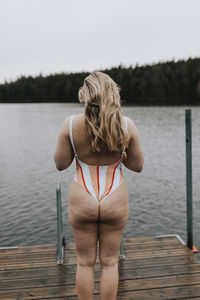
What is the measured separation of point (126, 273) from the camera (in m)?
3.40

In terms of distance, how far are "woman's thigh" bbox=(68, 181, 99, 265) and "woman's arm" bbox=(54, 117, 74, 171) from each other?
0.60 feet

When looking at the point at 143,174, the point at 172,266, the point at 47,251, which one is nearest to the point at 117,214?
the point at 172,266

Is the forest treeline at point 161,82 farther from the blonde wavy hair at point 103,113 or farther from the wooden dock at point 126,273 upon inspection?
the blonde wavy hair at point 103,113

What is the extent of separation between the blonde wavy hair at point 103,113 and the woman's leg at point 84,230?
397 millimetres

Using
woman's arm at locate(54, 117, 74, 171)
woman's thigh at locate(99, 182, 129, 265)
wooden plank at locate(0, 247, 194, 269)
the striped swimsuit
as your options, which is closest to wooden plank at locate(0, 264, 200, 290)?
wooden plank at locate(0, 247, 194, 269)

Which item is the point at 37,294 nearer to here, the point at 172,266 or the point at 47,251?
the point at 47,251

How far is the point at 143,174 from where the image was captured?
549 inches

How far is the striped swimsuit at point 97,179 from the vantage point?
2.16 m

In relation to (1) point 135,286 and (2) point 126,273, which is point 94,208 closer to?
(1) point 135,286

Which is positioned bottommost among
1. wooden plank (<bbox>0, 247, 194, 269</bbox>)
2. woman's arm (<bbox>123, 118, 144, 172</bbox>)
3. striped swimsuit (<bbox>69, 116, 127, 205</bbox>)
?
wooden plank (<bbox>0, 247, 194, 269</bbox>)

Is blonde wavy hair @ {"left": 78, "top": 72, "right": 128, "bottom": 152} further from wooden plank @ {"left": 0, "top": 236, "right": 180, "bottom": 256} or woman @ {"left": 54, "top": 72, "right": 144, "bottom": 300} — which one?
wooden plank @ {"left": 0, "top": 236, "right": 180, "bottom": 256}

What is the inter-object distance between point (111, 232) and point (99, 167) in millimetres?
483

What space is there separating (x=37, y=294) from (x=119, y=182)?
1.64m

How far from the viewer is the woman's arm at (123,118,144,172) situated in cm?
209
